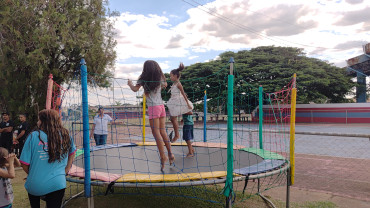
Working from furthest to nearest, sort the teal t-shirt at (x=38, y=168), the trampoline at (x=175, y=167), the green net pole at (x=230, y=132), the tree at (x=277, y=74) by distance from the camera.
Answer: the tree at (x=277, y=74) < the trampoline at (x=175, y=167) < the green net pole at (x=230, y=132) < the teal t-shirt at (x=38, y=168)

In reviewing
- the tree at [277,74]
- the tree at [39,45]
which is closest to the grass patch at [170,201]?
the tree at [39,45]

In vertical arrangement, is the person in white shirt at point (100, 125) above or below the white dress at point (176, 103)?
below

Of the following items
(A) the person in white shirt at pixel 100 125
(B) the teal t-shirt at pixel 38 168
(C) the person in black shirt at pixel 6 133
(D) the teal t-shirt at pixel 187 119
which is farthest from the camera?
(A) the person in white shirt at pixel 100 125

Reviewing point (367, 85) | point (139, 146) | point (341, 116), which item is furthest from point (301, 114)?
point (139, 146)

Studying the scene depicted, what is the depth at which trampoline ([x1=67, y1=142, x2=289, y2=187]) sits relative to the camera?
2.75m

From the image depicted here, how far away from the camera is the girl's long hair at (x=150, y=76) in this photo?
2.96 metres

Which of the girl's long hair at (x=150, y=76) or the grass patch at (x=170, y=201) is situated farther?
the grass patch at (x=170, y=201)

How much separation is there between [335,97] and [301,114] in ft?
16.8

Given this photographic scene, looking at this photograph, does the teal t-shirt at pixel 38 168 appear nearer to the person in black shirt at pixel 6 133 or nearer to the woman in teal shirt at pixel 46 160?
the woman in teal shirt at pixel 46 160

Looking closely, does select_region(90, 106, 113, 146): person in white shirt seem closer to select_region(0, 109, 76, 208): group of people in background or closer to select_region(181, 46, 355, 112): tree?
select_region(0, 109, 76, 208): group of people in background

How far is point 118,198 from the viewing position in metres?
4.01

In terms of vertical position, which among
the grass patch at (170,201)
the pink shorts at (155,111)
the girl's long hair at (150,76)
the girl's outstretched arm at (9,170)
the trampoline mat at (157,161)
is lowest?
the grass patch at (170,201)

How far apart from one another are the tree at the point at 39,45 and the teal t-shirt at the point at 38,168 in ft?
13.7

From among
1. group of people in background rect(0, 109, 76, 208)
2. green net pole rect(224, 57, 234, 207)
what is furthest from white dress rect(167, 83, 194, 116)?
group of people in background rect(0, 109, 76, 208)
